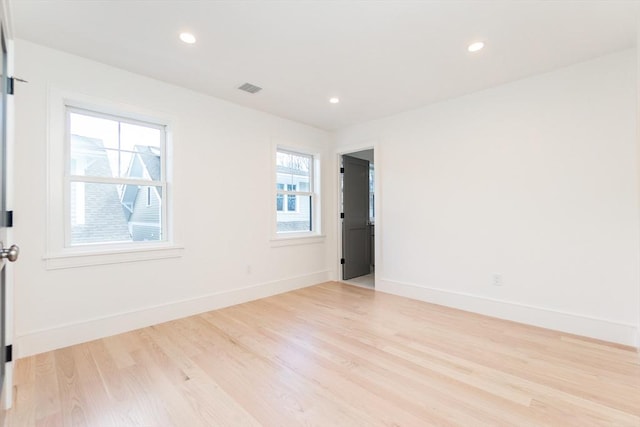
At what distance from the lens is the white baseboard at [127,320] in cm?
233

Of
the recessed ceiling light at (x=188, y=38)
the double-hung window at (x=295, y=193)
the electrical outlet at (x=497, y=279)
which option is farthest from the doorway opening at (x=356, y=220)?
the recessed ceiling light at (x=188, y=38)

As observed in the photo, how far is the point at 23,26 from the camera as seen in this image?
85.1 inches

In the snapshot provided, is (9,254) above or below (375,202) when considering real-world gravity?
below

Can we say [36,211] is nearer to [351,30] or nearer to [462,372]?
[351,30]

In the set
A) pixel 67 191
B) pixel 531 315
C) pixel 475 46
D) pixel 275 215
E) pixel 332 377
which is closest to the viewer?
pixel 332 377

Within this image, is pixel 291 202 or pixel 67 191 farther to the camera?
pixel 291 202

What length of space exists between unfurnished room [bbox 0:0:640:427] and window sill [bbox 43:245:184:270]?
20 millimetres

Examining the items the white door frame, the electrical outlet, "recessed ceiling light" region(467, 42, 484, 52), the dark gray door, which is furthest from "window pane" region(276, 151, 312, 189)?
the electrical outlet

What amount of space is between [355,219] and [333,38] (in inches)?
129

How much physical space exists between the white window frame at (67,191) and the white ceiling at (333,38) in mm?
414

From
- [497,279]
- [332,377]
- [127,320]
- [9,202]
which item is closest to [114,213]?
[127,320]

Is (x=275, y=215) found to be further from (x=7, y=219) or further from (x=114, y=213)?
(x=7, y=219)

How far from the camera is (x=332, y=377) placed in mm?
1983

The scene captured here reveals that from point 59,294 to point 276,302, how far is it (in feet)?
6.98
